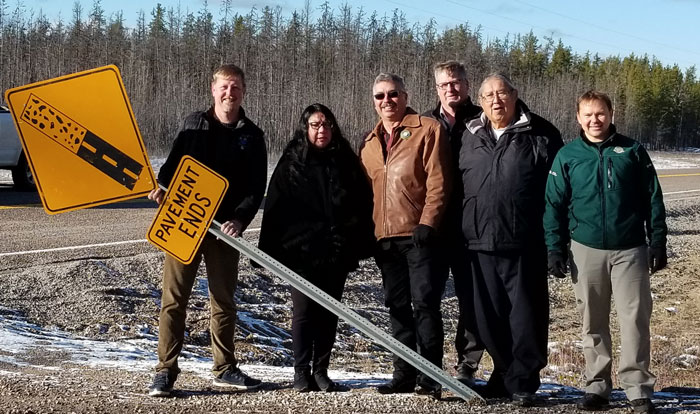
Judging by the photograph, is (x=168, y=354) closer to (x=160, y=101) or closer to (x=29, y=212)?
(x=29, y=212)

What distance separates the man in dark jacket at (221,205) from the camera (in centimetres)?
545

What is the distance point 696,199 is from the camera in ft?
66.6

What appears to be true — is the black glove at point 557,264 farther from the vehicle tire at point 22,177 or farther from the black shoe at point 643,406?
the vehicle tire at point 22,177

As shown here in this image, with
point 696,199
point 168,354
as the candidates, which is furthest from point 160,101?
point 168,354

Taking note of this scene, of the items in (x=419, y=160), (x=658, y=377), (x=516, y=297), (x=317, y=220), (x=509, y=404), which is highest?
(x=419, y=160)

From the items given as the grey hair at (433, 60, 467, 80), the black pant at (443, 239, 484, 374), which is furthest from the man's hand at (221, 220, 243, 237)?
the grey hair at (433, 60, 467, 80)

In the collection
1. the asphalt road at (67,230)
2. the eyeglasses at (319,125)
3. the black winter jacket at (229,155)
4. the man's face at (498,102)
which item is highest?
the man's face at (498,102)

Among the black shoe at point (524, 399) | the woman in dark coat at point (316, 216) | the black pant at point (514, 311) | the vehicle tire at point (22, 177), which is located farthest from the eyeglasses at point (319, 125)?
the vehicle tire at point (22, 177)

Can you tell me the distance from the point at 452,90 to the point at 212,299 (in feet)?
6.89

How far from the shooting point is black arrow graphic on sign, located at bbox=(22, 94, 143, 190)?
523 centimetres

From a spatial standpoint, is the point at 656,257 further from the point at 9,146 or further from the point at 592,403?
the point at 9,146

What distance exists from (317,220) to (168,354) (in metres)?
1.25

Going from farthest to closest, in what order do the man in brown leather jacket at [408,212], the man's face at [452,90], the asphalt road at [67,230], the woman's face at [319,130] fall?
the asphalt road at [67,230]
the man's face at [452,90]
the woman's face at [319,130]
the man in brown leather jacket at [408,212]

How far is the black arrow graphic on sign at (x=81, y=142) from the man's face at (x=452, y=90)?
206 cm
